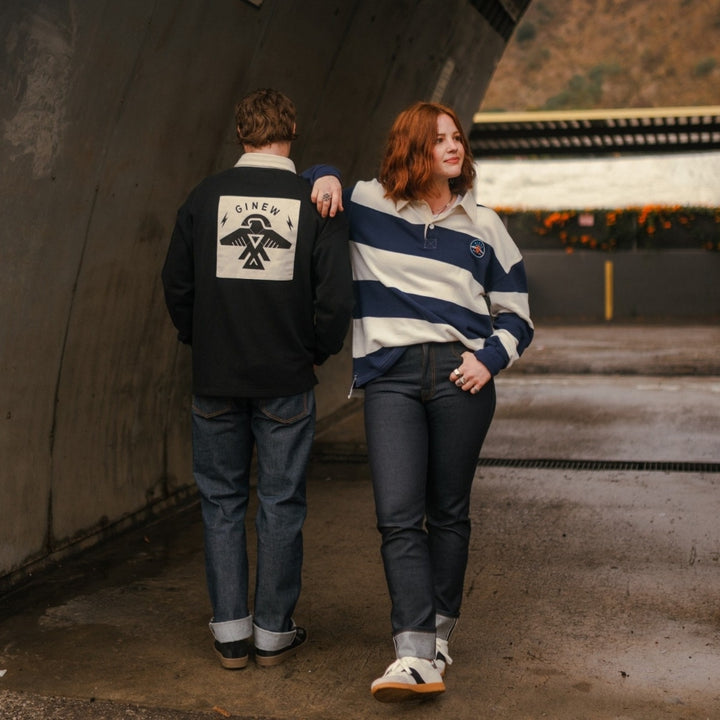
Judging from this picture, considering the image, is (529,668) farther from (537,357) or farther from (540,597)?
(537,357)

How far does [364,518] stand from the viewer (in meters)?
5.65

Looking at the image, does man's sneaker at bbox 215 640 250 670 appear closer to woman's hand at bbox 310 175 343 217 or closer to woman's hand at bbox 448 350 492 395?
woman's hand at bbox 448 350 492 395

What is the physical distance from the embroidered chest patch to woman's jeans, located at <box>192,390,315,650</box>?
0.74 metres

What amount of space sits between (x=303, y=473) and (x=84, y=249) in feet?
5.17

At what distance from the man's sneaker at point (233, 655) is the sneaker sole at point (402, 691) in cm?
61

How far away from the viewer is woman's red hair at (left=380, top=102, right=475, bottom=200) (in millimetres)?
3365

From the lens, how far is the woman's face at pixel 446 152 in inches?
133

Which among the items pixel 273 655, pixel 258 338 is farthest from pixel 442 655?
pixel 258 338

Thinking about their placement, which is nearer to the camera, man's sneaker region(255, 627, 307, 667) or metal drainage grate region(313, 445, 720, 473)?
man's sneaker region(255, 627, 307, 667)

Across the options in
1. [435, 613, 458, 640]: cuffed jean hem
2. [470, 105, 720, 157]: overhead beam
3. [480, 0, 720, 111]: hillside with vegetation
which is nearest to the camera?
[435, 613, 458, 640]: cuffed jean hem

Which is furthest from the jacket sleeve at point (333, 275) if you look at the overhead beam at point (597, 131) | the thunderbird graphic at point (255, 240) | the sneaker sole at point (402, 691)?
the overhead beam at point (597, 131)

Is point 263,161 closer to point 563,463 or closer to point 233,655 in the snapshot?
point 233,655

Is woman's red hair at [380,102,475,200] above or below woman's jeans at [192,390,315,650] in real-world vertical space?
above

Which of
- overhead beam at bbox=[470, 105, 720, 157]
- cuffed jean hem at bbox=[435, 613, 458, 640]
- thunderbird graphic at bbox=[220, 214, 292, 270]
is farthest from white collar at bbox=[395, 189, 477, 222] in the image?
overhead beam at bbox=[470, 105, 720, 157]
